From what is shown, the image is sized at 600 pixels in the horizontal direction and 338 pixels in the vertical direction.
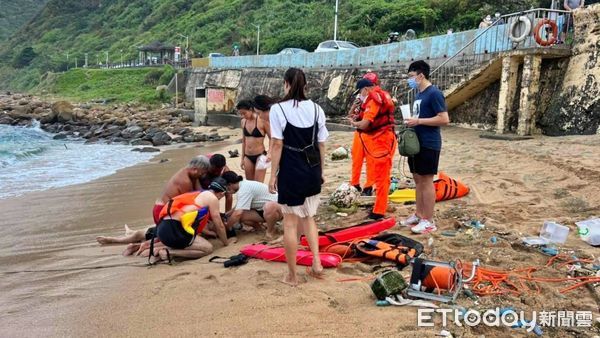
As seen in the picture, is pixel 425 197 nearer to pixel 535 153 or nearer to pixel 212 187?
pixel 212 187

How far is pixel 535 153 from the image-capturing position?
8586mm

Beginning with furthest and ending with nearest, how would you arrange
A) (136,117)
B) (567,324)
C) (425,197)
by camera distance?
(136,117) → (425,197) → (567,324)

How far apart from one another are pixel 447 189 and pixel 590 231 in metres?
2.11

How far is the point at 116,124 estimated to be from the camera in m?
25.7

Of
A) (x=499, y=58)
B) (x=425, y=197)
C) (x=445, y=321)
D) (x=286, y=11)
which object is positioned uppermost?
(x=286, y=11)

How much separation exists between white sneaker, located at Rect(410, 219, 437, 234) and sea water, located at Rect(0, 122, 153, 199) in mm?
8176

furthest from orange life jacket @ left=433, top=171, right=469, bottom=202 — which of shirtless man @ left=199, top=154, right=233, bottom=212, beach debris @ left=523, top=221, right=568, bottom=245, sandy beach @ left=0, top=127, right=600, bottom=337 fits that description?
shirtless man @ left=199, top=154, right=233, bottom=212

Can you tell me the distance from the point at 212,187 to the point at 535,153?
6367mm

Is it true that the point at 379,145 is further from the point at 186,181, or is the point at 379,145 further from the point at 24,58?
the point at 24,58

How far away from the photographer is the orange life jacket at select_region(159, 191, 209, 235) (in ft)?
15.8

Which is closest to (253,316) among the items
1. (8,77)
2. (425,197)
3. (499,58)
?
(425,197)

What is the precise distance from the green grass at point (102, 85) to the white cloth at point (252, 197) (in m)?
35.3

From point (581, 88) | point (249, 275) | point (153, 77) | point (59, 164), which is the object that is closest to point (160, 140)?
point (59, 164)

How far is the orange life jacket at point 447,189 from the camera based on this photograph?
631 centimetres
